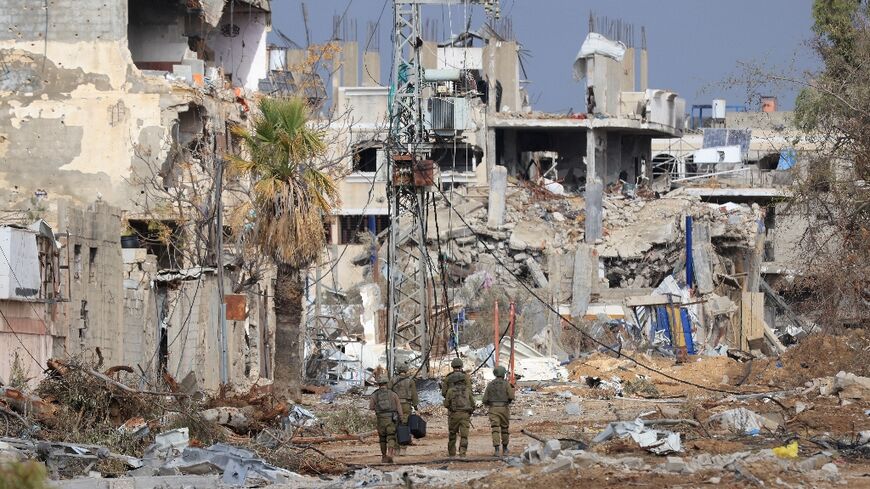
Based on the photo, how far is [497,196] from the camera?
54938 millimetres

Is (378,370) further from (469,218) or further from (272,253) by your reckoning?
(469,218)

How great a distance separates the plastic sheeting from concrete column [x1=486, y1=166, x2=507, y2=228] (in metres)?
10.7

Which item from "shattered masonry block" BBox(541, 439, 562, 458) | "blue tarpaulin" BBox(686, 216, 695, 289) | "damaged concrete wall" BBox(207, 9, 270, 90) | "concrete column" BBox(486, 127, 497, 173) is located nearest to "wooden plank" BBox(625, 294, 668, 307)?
"blue tarpaulin" BBox(686, 216, 695, 289)

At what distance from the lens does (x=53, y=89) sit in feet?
131

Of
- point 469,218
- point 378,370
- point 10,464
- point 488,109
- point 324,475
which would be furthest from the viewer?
point 488,109

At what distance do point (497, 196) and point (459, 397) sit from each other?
35431 millimetres

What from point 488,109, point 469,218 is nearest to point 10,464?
point 469,218

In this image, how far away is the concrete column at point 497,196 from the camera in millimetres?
54219

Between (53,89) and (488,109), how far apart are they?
24.5 m

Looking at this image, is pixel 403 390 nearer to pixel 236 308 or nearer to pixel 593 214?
pixel 236 308

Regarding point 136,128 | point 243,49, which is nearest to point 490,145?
point 243,49

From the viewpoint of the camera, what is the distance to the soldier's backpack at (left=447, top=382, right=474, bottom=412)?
19.7 meters

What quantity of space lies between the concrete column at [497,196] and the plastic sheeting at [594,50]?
1067 centimetres

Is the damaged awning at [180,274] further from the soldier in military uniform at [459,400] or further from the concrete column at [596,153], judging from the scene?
the concrete column at [596,153]
